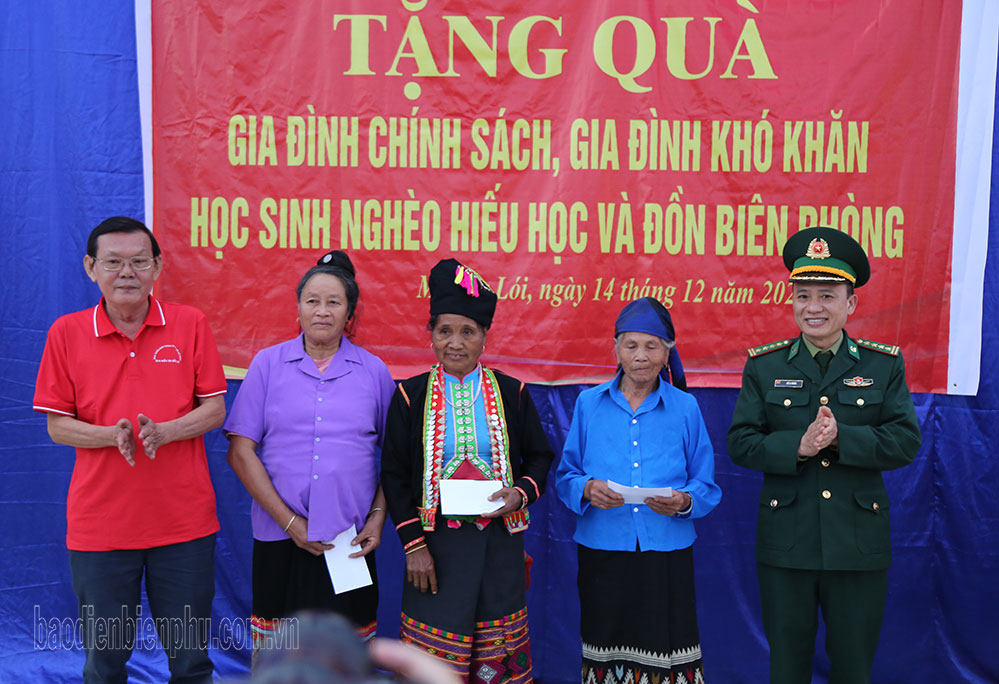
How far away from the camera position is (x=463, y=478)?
3066mm

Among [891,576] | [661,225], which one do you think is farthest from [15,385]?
[891,576]

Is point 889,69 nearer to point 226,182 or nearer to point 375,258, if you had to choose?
point 375,258

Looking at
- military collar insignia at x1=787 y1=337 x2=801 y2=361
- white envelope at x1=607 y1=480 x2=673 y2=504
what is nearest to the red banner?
military collar insignia at x1=787 y1=337 x2=801 y2=361

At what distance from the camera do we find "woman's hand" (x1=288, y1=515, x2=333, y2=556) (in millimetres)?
3059

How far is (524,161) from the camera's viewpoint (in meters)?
4.08

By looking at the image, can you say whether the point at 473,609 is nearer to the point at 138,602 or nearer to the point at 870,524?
the point at 138,602

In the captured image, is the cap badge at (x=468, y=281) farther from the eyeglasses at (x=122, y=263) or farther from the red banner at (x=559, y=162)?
the eyeglasses at (x=122, y=263)

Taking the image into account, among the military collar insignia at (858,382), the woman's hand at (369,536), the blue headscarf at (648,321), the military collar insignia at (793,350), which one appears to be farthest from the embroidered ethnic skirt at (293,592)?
the military collar insignia at (858,382)

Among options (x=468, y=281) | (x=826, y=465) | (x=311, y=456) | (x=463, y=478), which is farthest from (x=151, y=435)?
(x=826, y=465)

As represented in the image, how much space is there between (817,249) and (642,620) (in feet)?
4.83

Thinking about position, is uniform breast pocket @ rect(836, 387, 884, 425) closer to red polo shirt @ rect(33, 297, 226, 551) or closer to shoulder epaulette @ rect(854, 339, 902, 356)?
shoulder epaulette @ rect(854, 339, 902, 356)

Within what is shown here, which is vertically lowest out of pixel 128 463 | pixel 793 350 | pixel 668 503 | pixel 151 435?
pixel 668 503

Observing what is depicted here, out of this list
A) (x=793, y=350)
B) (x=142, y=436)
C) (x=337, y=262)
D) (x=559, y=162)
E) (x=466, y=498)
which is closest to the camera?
(x=142, y=436)

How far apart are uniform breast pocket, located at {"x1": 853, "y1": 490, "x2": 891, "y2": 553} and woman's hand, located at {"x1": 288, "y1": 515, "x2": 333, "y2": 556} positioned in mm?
1857
